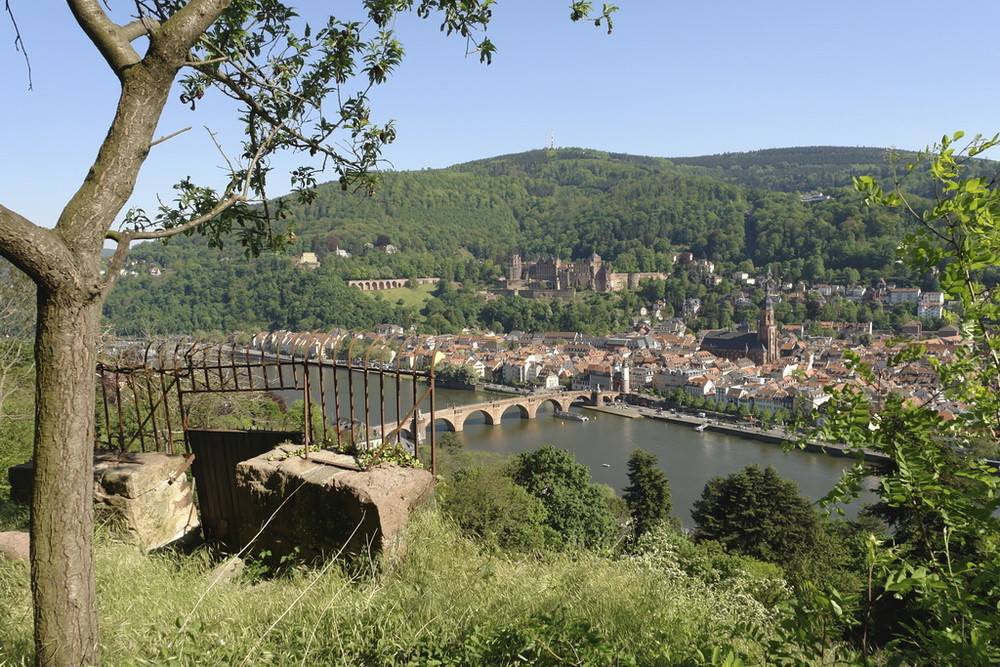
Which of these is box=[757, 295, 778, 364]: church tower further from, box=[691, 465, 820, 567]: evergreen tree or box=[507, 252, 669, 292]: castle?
box=[691, 465, 820, 567]: evergreen tree

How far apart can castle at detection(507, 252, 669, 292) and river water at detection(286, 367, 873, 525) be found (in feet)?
123

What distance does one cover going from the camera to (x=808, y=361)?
4238 centimetres

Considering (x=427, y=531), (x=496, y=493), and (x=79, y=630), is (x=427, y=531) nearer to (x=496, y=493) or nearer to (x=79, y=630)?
(x=79, y=630)

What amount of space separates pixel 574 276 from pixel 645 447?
160 feet

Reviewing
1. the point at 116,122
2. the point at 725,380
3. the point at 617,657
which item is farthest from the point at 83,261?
the point at 725,380

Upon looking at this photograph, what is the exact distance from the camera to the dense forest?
5662 cm

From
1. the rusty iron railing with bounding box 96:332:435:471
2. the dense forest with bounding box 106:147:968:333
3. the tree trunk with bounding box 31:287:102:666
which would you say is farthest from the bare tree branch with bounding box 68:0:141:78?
the dense forest with bounding box 106:147:968:333

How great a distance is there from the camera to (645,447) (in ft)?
83.7

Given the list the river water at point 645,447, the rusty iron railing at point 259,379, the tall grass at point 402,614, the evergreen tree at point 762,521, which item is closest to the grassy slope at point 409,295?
the river water at point 645,447

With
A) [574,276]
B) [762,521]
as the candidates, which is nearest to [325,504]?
[762,521]

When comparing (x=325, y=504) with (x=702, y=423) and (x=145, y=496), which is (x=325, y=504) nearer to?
(x=145, y=496)

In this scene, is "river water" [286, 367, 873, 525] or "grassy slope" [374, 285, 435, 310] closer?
"river water" [286, 367, 873, 525]

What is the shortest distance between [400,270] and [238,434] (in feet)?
227

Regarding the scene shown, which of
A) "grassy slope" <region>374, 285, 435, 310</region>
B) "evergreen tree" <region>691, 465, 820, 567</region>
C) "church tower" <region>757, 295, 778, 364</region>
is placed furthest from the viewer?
"grassy slope" <region>374, 285, 435, 310</region>
